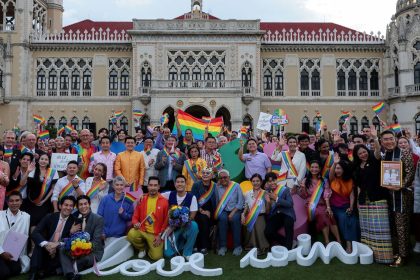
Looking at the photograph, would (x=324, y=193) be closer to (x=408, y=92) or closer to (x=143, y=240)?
(x=143, y=240)

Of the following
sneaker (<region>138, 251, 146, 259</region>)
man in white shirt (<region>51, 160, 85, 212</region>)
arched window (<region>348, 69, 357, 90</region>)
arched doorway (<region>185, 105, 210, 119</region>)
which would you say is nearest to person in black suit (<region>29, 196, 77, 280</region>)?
man in white shirt (<region>51, 160, 85, 212</region>)

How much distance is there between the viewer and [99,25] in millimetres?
38875

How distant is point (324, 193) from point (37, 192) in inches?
233

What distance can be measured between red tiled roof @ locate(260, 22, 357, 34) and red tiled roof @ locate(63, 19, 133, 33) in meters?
12.5

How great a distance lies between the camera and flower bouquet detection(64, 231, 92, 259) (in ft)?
23.5

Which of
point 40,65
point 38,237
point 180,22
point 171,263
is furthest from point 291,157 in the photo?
point 40,65

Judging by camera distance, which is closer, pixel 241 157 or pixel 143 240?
pixel 143 240

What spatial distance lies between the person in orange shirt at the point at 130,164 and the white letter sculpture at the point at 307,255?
344 cm

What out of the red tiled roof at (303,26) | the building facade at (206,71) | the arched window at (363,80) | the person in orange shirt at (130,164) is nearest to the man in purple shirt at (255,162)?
the person in orange shirt at (130,164)

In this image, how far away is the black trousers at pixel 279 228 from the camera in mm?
8539

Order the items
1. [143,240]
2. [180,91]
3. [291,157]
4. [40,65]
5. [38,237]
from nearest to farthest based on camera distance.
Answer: [38,237] < [143,240] < [291,157] < [180,91] < [40,65]

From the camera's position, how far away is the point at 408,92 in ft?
109

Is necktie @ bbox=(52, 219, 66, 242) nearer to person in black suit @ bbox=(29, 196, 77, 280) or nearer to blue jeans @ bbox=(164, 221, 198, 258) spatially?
person in black suit @ bbox=(29, 196, 77, 280)

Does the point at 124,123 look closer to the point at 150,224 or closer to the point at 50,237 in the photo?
the point at 150,224
